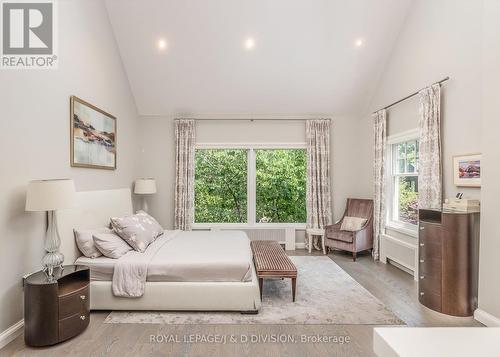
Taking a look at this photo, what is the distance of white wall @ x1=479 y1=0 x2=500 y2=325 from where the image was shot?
100 inches

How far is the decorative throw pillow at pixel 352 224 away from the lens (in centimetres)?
504

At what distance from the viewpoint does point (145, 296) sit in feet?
9.34

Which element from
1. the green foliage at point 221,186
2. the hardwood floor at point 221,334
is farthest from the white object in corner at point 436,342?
the green foliage at point 221,186

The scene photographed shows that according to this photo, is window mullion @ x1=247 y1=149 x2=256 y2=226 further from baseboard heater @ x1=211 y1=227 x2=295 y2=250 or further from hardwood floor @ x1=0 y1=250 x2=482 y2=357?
hardwood floor @ x1=0 y1=250 x2=482 y2=357

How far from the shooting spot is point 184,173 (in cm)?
546

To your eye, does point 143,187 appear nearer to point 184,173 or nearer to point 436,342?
point 184,173

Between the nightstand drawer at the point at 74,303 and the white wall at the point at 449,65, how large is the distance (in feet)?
13.0

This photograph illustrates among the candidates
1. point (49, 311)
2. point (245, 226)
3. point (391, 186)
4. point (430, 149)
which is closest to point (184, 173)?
point (245, 226)

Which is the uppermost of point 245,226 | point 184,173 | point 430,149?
point 430,149

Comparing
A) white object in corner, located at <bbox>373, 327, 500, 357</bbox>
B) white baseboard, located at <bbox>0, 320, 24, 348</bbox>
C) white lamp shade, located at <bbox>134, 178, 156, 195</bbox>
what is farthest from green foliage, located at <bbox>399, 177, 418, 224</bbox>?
white baseboard, located at <bbox>0, 320, 24, 348</bbox>

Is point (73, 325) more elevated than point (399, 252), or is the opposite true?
point (399, 252)

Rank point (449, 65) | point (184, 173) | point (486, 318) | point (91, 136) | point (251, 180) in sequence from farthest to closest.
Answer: point (251, 180), point (184, 173), point (91, 136), point (449, 65), point (486, 318)

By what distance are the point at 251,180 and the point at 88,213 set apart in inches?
120

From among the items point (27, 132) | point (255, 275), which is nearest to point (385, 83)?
point (255, 275)
